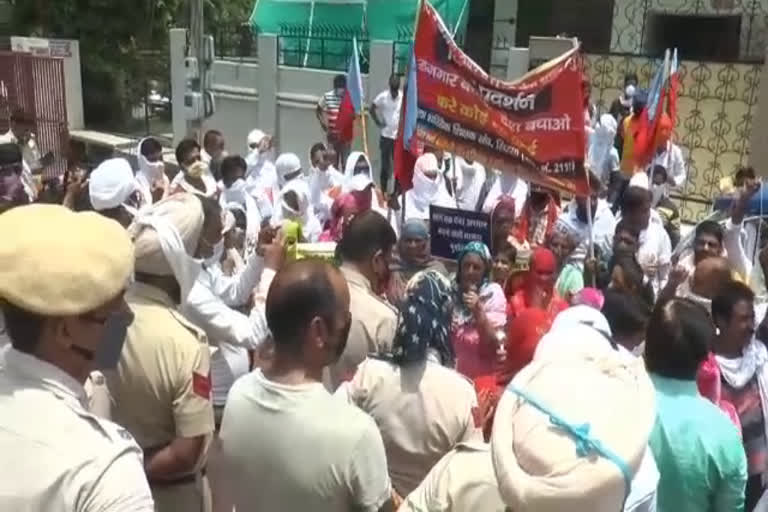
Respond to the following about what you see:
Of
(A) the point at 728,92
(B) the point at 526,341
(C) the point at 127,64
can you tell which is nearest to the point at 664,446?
(B) the point at 526,341

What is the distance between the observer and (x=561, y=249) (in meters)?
5.53

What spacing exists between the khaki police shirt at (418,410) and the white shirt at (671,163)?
6.70 meters

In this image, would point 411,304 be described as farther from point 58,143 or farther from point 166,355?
point 58,143

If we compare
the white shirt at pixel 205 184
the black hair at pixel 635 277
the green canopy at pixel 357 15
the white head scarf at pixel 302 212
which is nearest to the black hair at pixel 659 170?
the white head scarf at pixel 302 212

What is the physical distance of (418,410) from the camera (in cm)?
278

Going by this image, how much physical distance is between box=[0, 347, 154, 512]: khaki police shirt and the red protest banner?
3.76 m

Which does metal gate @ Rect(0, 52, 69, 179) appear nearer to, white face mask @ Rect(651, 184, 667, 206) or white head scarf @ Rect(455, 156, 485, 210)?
white head scarf @ Rect(455, 156, 485, 210)

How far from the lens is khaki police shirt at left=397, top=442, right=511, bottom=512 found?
2029 millimetres

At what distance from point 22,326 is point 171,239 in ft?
4.03

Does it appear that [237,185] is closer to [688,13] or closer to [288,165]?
[288,165]

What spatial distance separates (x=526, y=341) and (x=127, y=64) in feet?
60.6

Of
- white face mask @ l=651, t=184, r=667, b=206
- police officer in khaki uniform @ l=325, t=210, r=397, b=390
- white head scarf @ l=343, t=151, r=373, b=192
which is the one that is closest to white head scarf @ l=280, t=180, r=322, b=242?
white head scarf @ l=343, t=151, r=373, b=192

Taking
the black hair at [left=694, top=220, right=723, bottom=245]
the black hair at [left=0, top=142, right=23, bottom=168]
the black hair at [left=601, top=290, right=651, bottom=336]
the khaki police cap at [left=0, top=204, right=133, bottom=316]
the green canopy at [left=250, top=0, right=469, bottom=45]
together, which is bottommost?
the black hair at [left=0, top=142, right=23, bottom=168]

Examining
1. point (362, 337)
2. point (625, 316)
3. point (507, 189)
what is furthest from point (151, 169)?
point (625, 316)
